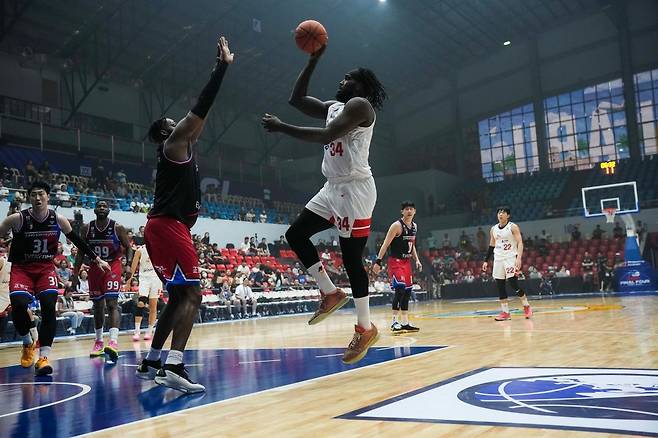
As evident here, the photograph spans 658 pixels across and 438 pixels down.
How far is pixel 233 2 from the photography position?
23.2 m

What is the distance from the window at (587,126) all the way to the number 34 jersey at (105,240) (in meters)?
31.3

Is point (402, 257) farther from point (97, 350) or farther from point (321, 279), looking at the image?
point (321, 279)

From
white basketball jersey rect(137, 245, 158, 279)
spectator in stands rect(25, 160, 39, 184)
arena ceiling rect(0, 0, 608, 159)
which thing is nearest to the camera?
white basketball jersey rect(137, 245, 158, 279)

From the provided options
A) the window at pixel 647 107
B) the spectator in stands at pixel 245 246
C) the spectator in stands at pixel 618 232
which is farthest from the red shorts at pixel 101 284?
the window at pixel 647 107

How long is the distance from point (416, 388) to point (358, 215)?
1336 mm

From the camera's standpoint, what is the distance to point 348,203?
15.1 ft

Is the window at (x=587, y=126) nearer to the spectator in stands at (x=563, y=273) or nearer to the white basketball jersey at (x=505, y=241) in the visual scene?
the spectator in stands at (x=563, y=273)

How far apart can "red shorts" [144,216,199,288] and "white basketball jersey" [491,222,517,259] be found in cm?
758

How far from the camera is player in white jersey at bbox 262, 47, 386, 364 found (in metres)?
4.59

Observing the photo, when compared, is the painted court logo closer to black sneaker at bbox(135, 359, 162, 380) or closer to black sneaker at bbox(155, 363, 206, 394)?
black sneaker at bbox(155, 363, 206, 394)

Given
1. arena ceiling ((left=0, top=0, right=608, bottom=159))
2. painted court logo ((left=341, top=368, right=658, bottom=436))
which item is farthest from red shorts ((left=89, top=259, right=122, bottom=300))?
arena ceiling ((left=0, top=0, right=608, bottom=159))

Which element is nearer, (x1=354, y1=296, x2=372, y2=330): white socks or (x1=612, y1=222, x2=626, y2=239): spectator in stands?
(x1=354, y1=296, x2=372, y2=330): white socks

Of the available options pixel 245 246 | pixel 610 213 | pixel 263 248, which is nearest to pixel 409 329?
pixel 245 246

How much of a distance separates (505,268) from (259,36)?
18549 mm
